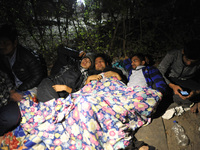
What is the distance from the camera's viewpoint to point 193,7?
20.7 feet

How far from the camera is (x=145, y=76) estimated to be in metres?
3.09

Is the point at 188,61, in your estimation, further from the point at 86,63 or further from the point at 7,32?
the point at 7,32

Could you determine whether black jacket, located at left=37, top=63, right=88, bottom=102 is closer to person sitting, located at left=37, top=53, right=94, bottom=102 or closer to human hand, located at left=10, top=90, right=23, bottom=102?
person sitting, located at left=37, top=53, right=94, bottom=102

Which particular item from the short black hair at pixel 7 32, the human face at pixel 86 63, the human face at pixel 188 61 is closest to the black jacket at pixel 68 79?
the human face at pixel 86 63

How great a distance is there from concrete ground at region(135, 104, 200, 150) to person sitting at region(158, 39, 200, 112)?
31cm

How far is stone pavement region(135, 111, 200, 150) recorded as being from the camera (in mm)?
2287

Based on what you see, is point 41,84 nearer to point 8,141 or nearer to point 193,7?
point 8,141

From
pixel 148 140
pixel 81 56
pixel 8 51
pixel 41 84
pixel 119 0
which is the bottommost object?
pixel 148 140

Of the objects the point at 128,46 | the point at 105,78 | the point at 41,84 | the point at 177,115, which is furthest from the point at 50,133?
the point at 128,46

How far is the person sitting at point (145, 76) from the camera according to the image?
2874 millimetres

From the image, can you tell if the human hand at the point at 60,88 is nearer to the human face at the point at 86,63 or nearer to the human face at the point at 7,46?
the human face at the point at 86,63

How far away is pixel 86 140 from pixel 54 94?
1285mm

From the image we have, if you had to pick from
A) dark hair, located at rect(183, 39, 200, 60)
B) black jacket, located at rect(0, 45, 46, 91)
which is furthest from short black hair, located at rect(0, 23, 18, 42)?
dark hair, located at rect(183, 39, 200, 60)

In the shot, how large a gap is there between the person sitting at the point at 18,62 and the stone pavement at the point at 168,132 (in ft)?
8.41
